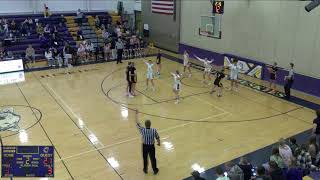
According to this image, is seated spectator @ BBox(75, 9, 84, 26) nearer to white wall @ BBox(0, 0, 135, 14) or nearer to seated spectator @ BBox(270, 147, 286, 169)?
white wall @ BBox(0, 0, 135, 14)

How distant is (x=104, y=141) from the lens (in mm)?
11836

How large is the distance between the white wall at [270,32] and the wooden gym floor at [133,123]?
285cm

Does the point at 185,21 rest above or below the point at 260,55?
above

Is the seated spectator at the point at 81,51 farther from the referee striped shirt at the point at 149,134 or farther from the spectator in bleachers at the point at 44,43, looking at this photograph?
the referee striped shirt at the point at 149,134

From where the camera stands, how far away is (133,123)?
13.4 metres

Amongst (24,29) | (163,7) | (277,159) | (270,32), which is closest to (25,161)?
(277,159)

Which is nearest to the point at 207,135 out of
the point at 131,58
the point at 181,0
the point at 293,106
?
the point at 293,106

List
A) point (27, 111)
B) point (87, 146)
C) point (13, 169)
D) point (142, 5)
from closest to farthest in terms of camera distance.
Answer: point (13, 169)
point (87, 146)
point (27, 111)
point (142, 5)

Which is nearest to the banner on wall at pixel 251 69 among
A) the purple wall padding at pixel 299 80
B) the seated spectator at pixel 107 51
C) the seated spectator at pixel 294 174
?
the purple wall padding at pixel 299 80

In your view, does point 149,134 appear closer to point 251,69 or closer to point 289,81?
point 289,81

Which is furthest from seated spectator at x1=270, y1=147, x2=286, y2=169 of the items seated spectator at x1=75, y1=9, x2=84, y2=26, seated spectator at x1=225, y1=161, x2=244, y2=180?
seated spectator at x1=75, y1=9, x2=84, y2=26

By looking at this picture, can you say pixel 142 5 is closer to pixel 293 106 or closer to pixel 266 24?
pixel 266 24

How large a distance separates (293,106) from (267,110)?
1459 mm

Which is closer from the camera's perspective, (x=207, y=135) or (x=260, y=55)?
(x=207, y=135)
